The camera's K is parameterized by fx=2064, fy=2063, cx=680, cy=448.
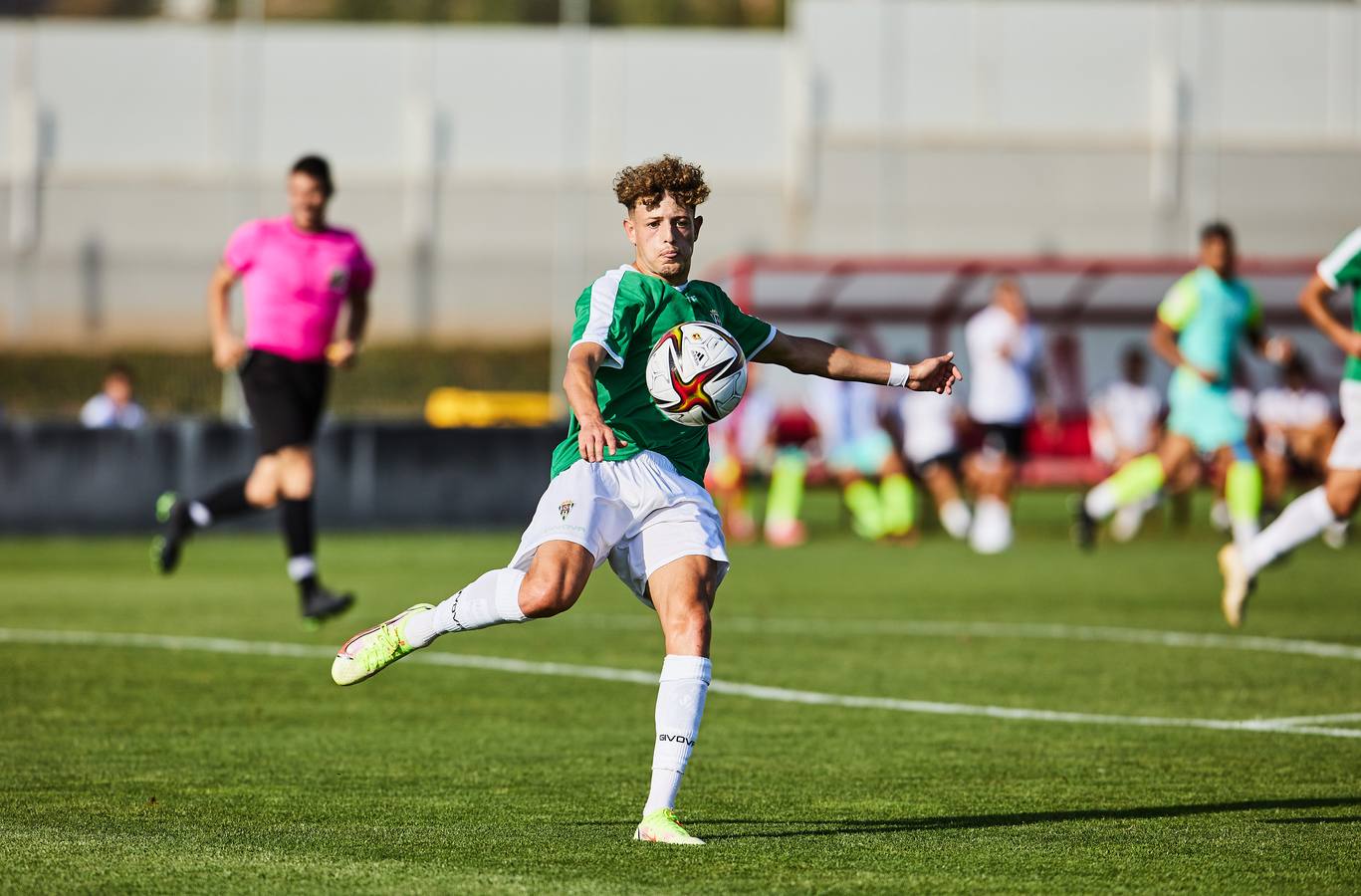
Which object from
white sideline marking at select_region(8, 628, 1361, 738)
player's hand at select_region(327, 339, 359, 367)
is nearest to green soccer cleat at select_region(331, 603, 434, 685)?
white sideline marking at select_region(8, 628, 1361, 738)

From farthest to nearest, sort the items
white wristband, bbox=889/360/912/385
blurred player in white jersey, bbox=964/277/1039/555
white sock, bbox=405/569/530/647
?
blurred player in white jersey, bbox=964/277/1039/555 → white wristband, bbox=889/360/912/385 → white sock, bbox=405/569/530/647

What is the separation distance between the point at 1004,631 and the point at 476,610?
20.5ft

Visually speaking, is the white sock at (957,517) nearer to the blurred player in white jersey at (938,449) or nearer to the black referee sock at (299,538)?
the blurred player in white jersey at (938,449)

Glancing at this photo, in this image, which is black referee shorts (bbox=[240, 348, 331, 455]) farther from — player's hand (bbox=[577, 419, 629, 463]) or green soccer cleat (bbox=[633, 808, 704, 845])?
green soccer cleat (bbox=[633, 808, 704, 845])

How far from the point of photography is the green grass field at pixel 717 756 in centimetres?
520

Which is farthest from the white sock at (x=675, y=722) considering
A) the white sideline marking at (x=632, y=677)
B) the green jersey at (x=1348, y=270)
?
the green jersey at (x=1348, y=270)

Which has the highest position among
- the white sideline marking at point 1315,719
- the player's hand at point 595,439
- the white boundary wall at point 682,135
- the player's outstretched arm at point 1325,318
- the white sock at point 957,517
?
A: the white boundary wall at point 682,135

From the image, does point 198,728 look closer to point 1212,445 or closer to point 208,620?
point 208,620

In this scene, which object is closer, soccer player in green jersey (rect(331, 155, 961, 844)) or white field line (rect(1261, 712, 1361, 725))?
soccer player in green jersey (rect(331, 155, 961, 844))

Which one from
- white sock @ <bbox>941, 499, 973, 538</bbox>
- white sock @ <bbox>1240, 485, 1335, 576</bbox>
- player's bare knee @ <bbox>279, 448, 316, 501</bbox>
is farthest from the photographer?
white sock @ <bbox>941, 499, 973, 538</bbox>

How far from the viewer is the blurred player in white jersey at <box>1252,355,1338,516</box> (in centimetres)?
2359

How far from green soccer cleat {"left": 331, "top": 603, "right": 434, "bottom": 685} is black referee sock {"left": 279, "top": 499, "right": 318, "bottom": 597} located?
4.59 metres

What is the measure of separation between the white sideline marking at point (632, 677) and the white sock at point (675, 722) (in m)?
2.81

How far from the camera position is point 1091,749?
738 cm
